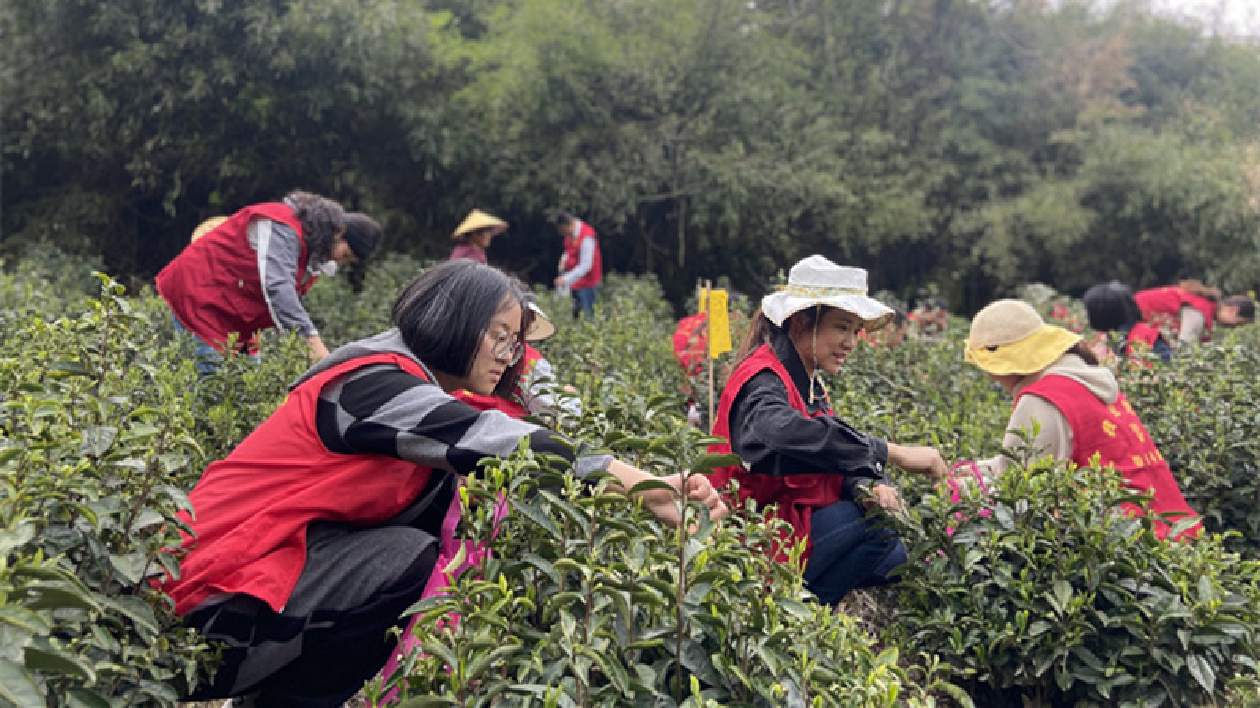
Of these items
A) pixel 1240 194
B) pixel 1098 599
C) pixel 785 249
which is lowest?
pixel 785 249

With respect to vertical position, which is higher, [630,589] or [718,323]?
[630,589]

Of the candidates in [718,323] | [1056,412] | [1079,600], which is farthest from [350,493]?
[1056,412]

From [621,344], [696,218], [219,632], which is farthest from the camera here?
[696,218]

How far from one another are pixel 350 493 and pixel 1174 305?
7913 mm

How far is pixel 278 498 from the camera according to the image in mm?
2111

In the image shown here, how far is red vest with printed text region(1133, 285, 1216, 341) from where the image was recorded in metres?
8.03

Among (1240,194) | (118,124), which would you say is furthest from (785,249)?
(118,124)

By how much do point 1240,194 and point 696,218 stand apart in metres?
8.37

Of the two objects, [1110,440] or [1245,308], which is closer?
[1110,440]

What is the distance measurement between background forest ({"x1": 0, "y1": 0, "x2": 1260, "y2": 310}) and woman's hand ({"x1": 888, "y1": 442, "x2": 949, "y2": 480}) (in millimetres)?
10051

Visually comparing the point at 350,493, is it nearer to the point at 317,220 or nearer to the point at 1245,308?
the point at 317,220

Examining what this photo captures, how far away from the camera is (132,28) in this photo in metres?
11.0

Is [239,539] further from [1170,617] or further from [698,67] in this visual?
[698,67]

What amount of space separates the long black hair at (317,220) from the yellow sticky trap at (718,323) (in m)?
1.78
